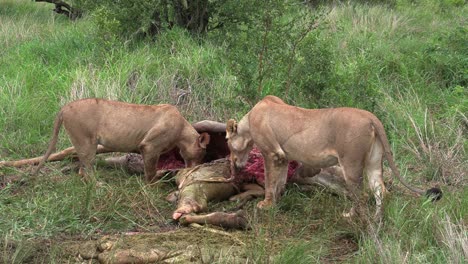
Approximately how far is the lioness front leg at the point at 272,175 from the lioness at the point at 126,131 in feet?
2.95

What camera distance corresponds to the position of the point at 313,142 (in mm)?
5449

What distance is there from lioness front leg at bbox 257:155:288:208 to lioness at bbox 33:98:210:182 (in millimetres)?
898

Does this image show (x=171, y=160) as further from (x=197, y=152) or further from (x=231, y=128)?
(x=231, y=128)

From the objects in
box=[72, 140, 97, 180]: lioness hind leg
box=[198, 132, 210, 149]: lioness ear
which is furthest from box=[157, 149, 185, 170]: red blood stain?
box=[72, 140, 97, 180]: lioness hind leg

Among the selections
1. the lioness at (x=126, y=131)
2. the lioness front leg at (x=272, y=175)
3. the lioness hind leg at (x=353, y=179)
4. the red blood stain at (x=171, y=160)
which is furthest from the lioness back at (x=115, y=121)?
the lioness hind leg at (x=353, y=179)

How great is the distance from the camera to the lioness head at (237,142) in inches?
237

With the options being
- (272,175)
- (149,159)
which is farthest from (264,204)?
(149,159)

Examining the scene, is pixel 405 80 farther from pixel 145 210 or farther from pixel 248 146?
pixel 145 210

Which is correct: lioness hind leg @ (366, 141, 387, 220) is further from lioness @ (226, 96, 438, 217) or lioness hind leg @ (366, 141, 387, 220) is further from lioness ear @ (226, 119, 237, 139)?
lioness ear @ (226, 119, 237, 139)

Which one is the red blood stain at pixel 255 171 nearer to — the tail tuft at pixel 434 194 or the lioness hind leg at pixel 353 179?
the lioness hind leg at pixel 353 179

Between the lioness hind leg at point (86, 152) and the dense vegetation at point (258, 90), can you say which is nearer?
the dense vegetation at point (258, 90)

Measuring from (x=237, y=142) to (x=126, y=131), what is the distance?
1.07 metres

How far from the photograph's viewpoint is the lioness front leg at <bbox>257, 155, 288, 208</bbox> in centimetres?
570

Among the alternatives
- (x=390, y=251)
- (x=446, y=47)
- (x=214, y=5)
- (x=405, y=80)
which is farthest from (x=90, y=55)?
(x=390, y=251)
